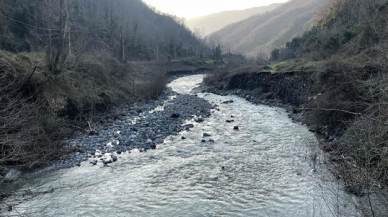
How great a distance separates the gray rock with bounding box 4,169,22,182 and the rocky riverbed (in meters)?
0.59

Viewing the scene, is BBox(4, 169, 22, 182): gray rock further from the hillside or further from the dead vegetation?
the hillside

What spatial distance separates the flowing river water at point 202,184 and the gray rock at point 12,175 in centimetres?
56

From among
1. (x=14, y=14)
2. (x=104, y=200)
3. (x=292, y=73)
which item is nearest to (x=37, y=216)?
(x=104, y=200)

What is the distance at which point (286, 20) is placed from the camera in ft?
542

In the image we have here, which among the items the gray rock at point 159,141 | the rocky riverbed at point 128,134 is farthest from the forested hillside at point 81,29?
the gray rock at point 159,141

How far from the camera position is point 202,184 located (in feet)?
27.8

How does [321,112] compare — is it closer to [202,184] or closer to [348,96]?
[348,96]

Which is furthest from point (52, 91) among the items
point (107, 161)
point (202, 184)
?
point (202, 184)

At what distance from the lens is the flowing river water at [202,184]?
7.03 m

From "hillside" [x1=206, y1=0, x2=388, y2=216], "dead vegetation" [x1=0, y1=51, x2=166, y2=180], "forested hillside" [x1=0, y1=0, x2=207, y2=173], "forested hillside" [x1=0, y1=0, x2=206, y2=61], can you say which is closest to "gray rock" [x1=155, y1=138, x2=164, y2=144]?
"forested hillside" [x1=0, y1=0, x2=207, y2=173]

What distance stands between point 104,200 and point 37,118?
18.6ft

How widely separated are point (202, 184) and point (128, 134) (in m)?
6.38

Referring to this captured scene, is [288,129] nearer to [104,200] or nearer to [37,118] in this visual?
[104,200]

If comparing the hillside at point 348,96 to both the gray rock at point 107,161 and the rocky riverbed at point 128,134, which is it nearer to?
the rocky riverbed at point 128,134
